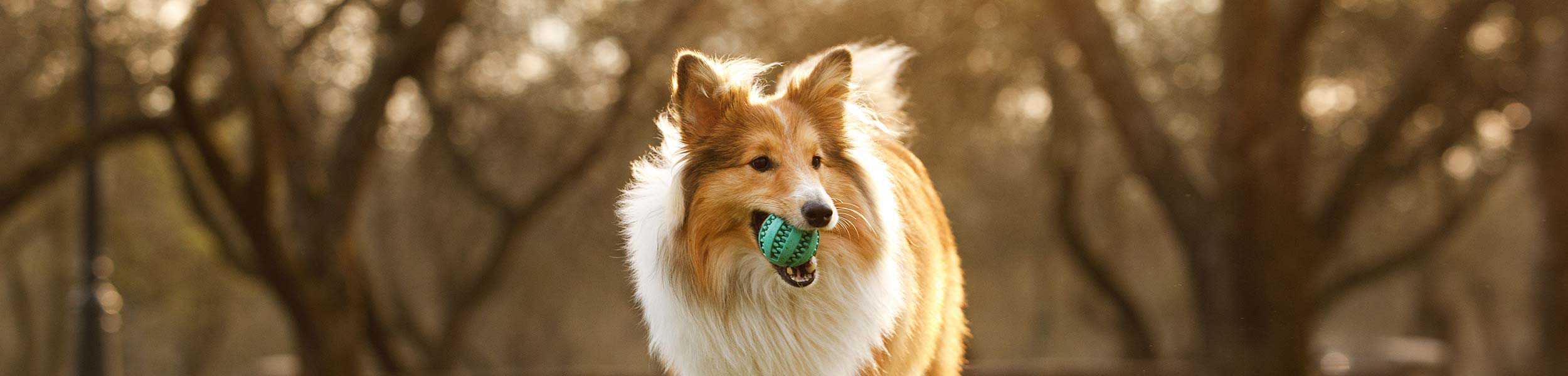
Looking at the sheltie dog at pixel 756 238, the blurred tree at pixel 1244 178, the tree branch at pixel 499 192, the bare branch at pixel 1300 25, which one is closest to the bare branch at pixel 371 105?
the tree branch at pixel 499 192

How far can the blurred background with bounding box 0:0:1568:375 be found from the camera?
11.5 m

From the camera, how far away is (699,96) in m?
5.07

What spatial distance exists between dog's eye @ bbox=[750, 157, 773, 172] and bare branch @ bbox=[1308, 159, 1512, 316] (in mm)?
15804

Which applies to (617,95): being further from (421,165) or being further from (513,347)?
(513,347)

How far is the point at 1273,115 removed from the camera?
36.3ft

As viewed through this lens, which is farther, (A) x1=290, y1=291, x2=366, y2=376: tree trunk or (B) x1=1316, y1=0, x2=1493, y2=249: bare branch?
(B) x1=1316, y1=0, x2=1493, y2=249: bare branch

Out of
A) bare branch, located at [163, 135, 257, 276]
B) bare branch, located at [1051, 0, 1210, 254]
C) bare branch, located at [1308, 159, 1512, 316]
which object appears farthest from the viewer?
bare branch, located at [1308, 159, 1512, 316]

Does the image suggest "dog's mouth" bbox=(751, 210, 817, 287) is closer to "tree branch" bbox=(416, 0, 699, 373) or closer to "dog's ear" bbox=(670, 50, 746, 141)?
"dog's ear" bbox=(670, 50, 746, 141)

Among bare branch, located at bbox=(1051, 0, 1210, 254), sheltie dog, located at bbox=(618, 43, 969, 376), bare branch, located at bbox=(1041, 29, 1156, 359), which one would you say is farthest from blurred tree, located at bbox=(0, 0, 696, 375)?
sheltie dog, located at bbox=(618, 43, 969, 376)

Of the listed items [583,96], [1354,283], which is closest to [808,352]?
[583,96]

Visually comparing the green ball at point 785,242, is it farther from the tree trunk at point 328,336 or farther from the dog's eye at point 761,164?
the tree trunk at point 328,336

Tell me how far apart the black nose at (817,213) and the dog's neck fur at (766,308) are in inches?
19.5

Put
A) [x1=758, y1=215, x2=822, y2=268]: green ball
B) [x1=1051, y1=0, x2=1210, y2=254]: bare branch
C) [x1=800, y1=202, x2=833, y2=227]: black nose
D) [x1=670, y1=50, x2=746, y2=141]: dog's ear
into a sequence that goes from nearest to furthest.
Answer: [x1=800, y1=202, x2=833, y2=227]: black nose
[x1=758, y1=215, x2=822, y2=268]: green ball
[x1=670, y1=50, x2=746, y2=141]: dog's ear
[x1=1051, y1=0, x2=1210, y2=254]: bare branch

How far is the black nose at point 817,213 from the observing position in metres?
4.46
